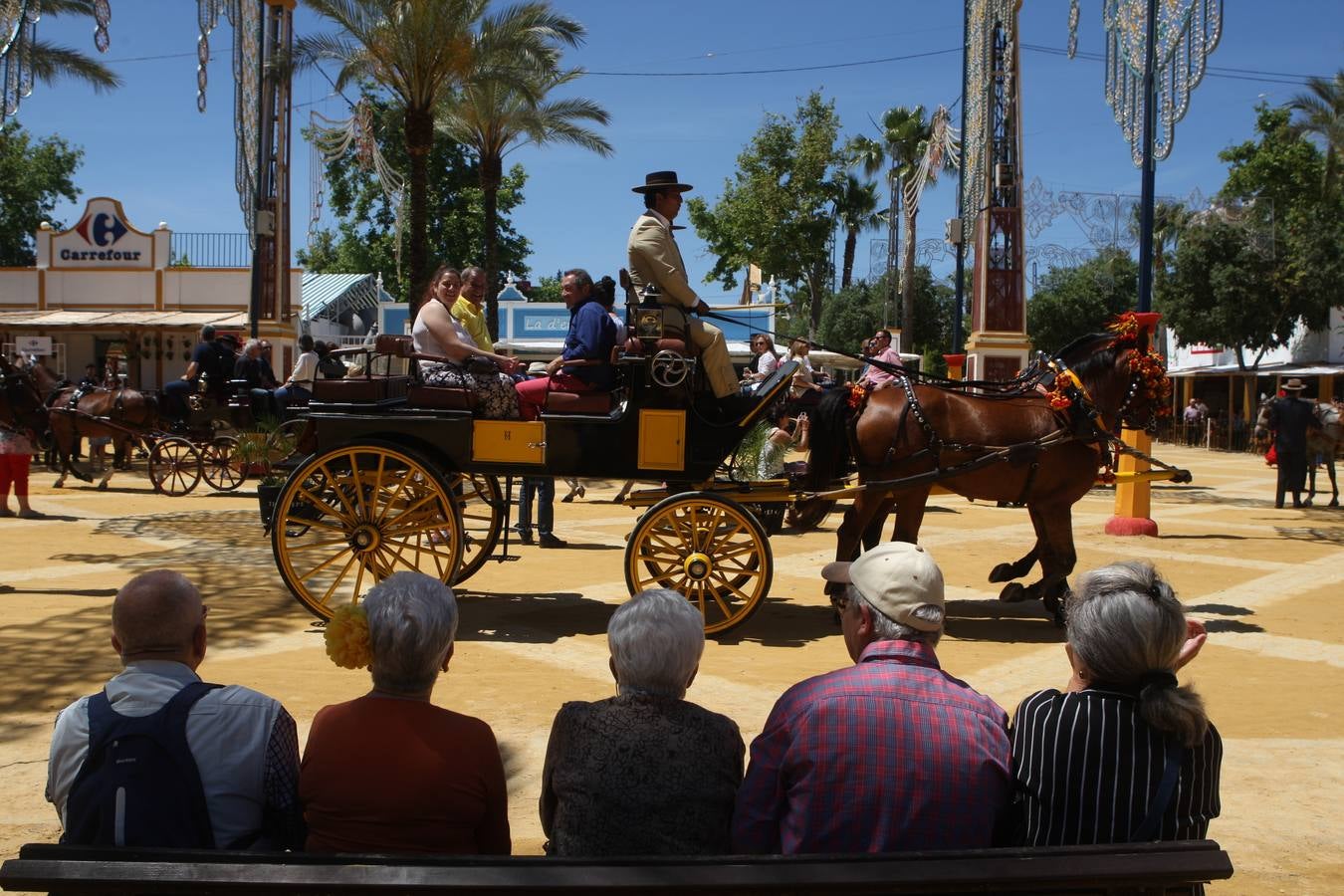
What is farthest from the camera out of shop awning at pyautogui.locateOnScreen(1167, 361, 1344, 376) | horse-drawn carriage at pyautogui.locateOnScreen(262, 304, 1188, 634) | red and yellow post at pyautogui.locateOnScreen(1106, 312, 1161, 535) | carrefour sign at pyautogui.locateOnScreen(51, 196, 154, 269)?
carrefour sign at pyautogui.locateOnScreen(51, 196, 154, 269)


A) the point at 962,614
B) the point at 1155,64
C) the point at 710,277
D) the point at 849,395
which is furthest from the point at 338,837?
the point at 710,277

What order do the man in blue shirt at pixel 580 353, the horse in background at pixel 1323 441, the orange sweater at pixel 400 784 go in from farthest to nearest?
1. the horse in background at pixel 1323 441
2. the man in blue shirt at pixel 580 353
3. the orange sweater at pixel 400 784

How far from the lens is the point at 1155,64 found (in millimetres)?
14273

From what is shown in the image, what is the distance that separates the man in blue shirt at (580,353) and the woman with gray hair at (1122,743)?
16.7ft

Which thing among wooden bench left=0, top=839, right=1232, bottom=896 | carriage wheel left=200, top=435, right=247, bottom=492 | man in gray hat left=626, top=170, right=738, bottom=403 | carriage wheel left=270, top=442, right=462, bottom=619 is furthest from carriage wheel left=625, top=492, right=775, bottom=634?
carriage wheel left=200, top=435, right=247, bottom=492

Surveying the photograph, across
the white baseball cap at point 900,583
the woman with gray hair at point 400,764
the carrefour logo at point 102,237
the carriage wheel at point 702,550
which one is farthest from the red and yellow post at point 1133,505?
the carrefour logo at point 102,237

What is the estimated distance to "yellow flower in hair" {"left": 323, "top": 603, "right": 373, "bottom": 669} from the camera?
2881 millimetres

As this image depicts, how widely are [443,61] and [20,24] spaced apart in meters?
5.99

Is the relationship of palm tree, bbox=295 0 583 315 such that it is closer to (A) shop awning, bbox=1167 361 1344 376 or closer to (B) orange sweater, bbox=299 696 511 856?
(B) orange sweater, bbox=299 696 511 856

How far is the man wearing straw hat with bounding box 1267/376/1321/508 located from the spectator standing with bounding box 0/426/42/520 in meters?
17.5

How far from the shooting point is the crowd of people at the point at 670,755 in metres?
2.56

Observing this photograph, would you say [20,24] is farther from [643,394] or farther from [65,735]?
[65,735]

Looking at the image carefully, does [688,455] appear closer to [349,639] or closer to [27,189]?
[349,639]

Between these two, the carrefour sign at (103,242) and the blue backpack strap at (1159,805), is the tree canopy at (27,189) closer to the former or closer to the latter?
the carrefour sign at (103,242)
